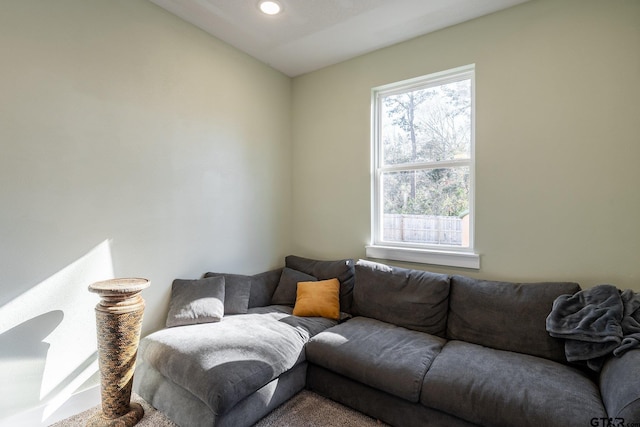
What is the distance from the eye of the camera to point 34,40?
71.1 inches

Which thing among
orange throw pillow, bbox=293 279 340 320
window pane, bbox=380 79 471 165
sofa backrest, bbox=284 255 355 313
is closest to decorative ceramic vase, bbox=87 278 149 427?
orange throw pillow, bbox=293 279 340 320

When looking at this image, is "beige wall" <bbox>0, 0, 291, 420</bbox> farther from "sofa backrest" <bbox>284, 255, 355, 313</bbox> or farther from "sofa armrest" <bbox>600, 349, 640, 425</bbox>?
"sofa armrest" <bbox>600, 349, 640, 425</bbox>

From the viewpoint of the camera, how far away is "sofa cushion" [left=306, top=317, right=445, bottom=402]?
1784 mm

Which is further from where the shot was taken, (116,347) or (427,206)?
(427,206)

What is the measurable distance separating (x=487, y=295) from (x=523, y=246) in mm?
490

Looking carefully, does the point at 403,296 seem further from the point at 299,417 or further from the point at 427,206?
the point at 299,417

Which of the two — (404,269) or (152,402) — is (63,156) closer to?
(152,402)

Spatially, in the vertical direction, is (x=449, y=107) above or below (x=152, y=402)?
above

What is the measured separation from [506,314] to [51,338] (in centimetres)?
285

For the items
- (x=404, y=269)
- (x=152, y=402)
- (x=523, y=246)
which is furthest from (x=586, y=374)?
(x=152, y=402)

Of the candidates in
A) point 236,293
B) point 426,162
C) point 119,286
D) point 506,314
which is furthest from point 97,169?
point 506,314

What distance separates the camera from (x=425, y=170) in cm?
283

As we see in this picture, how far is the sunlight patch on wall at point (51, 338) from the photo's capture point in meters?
1.72

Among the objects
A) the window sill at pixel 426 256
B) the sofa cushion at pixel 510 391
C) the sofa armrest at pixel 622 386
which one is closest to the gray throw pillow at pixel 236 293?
the window sill at pixel 426 256
